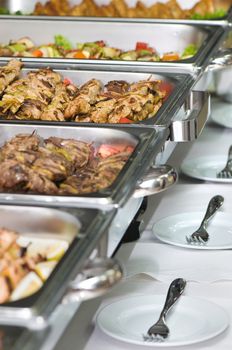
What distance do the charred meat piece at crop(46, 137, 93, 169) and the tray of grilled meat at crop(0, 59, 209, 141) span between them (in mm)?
86

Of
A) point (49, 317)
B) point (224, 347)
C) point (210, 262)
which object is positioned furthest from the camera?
point (210, 262)

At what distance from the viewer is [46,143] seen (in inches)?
85.4

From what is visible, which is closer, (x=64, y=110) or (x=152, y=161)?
(x=152, y=161)

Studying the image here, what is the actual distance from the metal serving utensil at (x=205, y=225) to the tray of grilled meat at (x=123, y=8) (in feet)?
4.57

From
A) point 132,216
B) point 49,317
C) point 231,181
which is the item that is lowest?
point 231,181

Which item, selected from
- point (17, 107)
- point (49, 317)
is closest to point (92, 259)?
point (49, 317)

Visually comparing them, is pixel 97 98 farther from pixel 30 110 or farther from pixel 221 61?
pixel 221 61

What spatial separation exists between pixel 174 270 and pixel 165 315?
272 mm

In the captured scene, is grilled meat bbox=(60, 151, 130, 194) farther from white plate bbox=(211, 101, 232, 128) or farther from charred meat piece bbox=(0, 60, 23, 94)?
white plate bbox=(211, 101, 232, 128)

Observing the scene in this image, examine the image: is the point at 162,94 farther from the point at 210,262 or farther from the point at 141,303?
the point at 141,303

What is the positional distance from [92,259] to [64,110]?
0.96m

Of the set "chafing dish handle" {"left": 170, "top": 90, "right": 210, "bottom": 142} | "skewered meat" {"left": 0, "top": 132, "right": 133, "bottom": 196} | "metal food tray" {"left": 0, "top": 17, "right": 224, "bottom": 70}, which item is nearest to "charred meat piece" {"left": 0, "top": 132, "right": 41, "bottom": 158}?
"skewered meat" {"left": 0, "top": 132, "right": 133, "bottom": 196}

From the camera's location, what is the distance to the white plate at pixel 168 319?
1795mm

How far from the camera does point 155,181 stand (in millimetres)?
1905
